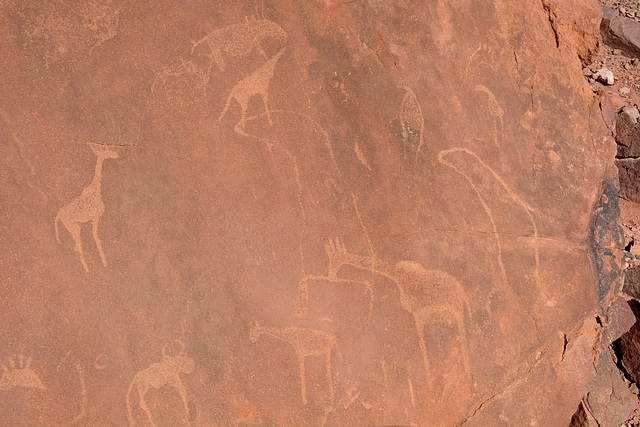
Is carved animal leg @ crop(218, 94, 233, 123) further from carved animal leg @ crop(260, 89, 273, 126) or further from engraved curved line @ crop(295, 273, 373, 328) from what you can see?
engraved curved line @ crop(295, 273, 373, 328)

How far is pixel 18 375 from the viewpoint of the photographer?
175 centimetres

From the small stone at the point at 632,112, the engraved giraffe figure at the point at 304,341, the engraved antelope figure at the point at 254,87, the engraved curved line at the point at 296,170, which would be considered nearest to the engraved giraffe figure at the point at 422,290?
the engraved curved line at the point at 296,170

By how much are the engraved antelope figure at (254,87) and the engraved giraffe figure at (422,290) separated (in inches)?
25.2

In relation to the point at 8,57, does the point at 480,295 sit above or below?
below

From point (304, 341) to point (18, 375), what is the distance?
1044 millimetres

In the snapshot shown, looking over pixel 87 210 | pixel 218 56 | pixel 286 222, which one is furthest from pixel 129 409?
pixel 218 56

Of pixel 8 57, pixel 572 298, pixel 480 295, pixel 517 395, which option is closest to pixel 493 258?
pixel 480 295

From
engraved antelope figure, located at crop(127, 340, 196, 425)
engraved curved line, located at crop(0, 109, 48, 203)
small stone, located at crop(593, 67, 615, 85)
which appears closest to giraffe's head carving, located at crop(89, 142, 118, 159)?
engraved curved line, located at crop(0, 109, 48, 203)

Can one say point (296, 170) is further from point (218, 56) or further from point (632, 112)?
point (632, 112)

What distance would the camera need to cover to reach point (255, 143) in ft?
6.37

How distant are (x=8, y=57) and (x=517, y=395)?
2.44 meters

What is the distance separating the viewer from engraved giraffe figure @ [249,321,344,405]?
188 centimetres

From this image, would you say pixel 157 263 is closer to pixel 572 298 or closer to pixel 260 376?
pixel 260 376

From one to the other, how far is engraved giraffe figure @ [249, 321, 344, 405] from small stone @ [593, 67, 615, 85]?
8.34 ft
